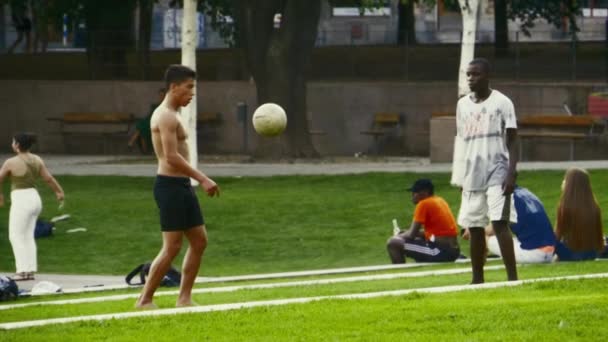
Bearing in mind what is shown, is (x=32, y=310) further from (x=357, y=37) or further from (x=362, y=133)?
(x=357, y=37)

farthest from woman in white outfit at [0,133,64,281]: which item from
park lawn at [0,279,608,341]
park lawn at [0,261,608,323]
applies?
park lawn at [0,279,608,341]

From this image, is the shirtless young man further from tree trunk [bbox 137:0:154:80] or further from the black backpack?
tree trunk [bbox 137:0:154:80]

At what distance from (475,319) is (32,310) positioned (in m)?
3.70

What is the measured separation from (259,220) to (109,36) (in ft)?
55.7

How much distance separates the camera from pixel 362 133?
34.9 metres

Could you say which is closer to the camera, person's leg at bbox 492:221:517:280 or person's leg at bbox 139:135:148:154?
person's leg at bbox 492:221:517:280

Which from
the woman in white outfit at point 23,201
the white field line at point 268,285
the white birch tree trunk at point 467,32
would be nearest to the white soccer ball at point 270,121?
the white field line at point 268,285

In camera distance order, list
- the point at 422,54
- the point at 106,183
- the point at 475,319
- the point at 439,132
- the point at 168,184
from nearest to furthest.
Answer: the point at 475,319 → the point at 168,184 → the point at 106,183 → the point at 439,132 → the point at 422,54

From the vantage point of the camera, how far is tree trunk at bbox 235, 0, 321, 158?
30.0 m

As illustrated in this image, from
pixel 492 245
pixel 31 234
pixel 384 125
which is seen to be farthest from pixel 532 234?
pixel 384 125

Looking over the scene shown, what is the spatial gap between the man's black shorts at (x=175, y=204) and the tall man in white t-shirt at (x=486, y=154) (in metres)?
2.09

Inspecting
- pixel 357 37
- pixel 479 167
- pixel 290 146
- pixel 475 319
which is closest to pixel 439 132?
pixel 290 146

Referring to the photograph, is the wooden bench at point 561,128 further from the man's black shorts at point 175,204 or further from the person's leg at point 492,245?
the man's black shorts at point 175,204

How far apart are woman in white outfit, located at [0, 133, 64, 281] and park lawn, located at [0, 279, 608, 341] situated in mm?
7304
